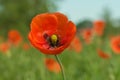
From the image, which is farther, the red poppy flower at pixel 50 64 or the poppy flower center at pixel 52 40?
the red poppy flower at pixel 50 64

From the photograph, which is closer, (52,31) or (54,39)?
(54,39)

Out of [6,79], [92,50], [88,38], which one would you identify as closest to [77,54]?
[92,50]

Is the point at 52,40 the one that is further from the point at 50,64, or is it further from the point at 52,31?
the point at 50,64

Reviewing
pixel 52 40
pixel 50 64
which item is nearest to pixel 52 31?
pixel 52 40

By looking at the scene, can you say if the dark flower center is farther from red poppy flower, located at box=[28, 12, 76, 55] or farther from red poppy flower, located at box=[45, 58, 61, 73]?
red poppy flower, located at box=[45, 58, 61, 73]

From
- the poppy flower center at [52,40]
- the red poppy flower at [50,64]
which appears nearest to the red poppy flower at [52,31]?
the poppy flower center at [52,40]

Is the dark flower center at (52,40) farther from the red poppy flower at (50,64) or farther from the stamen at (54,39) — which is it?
the red poppy flower at (50,64)

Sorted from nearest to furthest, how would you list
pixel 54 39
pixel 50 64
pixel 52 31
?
pixel 54 39, pixel 52 31, pixel 50 64
